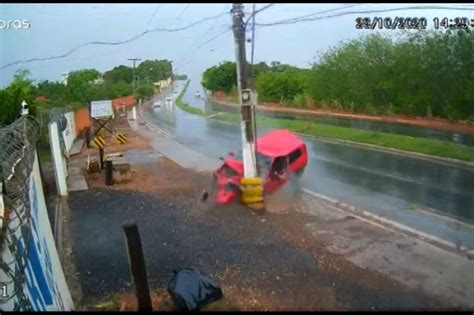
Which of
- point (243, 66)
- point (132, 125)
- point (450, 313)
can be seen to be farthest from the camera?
point (132, 125)

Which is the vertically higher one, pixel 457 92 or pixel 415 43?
pixel 415 43

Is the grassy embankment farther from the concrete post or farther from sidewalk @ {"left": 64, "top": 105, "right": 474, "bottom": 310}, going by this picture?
the concrete post

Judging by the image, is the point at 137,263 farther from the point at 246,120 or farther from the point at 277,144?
the point at 277,144

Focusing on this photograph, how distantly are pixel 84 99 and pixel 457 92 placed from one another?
23.4m

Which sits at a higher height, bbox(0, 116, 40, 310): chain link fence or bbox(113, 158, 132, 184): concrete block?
bbox(0, 116, 40, 310): chain link fence

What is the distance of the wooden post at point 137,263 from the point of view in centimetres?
496

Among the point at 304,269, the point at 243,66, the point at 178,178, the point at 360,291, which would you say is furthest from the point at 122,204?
the point at 360,291

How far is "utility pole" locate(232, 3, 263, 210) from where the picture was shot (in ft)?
33.5

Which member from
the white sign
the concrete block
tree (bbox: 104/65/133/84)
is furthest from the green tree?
the concrete block

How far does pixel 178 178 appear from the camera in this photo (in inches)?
534

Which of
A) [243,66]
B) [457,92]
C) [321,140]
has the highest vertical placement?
[243,66]

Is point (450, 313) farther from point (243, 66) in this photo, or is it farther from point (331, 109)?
point (331, 109)

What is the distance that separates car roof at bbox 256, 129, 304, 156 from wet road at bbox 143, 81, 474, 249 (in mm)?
1212

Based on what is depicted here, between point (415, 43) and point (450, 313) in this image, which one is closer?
point (450, 313)
